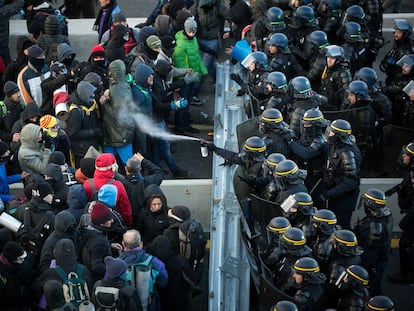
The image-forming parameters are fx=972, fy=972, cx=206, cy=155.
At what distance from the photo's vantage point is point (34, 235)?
957 cm

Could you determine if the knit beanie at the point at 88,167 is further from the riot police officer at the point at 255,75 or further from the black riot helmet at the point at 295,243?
the riot police officer at the point at 255,75

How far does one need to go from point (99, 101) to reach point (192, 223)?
3.18m

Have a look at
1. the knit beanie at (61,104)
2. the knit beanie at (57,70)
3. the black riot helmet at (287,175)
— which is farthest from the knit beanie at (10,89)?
the black riot helmet at (287,175)

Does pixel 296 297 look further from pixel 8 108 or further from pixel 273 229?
pixel 8 108

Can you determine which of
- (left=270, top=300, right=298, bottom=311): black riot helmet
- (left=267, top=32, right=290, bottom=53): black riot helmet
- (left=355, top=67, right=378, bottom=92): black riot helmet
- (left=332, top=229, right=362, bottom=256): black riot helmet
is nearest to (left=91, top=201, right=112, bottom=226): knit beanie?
(left=270, top=300, right=298, bottom=311): black riot helmet

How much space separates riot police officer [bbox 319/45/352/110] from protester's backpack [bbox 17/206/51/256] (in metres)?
4.66

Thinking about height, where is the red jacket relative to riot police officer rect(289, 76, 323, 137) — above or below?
below

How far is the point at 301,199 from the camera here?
9805 millimetres

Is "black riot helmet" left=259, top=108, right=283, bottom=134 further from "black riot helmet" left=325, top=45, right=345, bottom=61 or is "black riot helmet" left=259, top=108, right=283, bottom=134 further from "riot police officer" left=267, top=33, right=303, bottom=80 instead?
"riot police officer" left=267, top=33, right=303, bottom=80

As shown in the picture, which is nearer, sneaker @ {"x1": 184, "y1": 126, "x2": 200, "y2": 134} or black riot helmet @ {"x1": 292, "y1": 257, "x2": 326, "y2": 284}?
black riot helmet @ {"x1": 292, "y1": 257, "x2": 326, "y2": 284}

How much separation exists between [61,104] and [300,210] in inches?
145

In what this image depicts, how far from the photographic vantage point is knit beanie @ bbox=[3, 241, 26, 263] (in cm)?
910

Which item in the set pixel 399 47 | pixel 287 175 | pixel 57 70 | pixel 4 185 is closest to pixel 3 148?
pixel 4 185

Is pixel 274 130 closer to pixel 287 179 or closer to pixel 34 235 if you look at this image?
pixel 287 179
